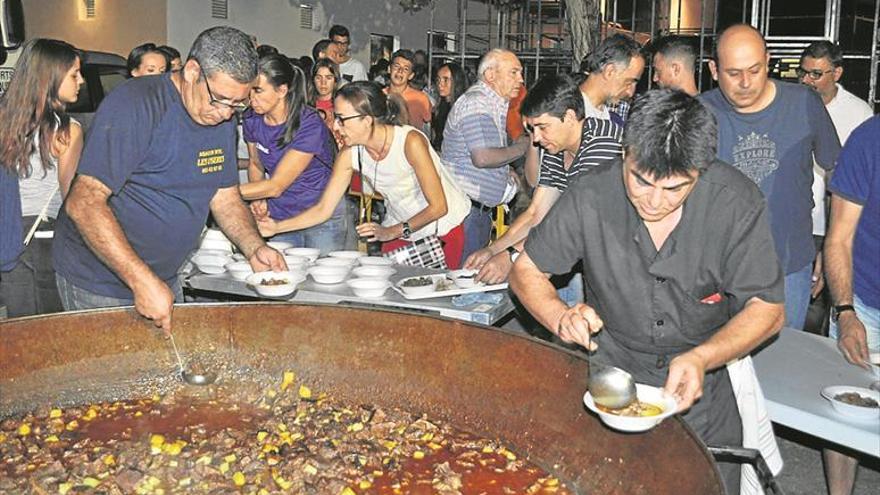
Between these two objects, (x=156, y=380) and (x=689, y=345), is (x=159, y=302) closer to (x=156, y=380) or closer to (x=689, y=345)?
(x=156, y=380)

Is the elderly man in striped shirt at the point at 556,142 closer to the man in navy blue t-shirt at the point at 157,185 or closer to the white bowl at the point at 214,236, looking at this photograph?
the man in navy blue t-shirt at the point at 157,185

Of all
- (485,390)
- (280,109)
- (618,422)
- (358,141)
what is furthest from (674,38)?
(618,422)

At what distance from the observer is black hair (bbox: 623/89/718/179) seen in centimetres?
219

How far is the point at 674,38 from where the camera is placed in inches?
203

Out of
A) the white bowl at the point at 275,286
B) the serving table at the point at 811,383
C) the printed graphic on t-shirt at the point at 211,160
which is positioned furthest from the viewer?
the white bowl at the point at 275,286

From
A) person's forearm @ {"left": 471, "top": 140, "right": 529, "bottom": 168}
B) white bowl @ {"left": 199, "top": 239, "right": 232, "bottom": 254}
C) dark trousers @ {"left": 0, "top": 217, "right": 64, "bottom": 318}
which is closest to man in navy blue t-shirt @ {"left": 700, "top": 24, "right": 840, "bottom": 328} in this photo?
person's forearm @ {"left": 471, "top": 140, "right": 529, "bottom": 168}

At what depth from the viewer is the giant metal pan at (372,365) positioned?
275cm

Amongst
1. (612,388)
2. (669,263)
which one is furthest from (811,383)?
(612,388)

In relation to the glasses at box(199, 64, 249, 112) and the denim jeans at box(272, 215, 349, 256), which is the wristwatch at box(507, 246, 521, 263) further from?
the glasses at box(199, 64, 249, 112)

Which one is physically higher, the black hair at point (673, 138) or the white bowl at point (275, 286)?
the black hair at point (673, 138)

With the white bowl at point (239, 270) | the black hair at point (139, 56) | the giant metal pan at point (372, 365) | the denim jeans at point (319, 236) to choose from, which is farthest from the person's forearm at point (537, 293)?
the black hair at point (139, 56)

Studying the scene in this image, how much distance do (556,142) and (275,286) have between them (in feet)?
4.79

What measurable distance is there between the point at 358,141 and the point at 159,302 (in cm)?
204

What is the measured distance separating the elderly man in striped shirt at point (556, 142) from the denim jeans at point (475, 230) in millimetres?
889
